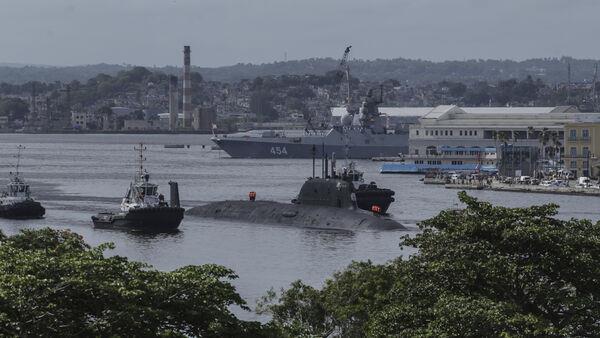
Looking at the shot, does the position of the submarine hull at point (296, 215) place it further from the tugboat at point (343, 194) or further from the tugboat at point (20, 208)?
the tugboat at point (20, 208)

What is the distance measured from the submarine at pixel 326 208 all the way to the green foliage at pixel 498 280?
130 ft

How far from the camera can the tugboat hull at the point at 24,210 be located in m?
71.3

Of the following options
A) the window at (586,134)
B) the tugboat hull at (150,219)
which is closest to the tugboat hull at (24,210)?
the tugboat hull at (150,219)

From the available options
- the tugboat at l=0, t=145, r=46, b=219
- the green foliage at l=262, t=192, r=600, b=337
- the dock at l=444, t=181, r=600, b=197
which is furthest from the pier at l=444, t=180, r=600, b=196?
the green foliage at l=262, t=192, r=600, b=337

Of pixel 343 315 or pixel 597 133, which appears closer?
pixel 343 315

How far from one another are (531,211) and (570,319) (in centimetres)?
258

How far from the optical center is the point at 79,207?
261ft

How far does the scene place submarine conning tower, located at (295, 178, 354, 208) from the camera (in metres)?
68.6

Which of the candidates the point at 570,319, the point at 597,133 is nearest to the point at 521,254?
the point at 570,319

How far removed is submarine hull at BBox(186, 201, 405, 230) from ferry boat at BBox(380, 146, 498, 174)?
58.5 m

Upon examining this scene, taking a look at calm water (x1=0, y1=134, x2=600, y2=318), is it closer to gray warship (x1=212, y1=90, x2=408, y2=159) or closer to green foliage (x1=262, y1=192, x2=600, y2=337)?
gray warship (x1=212, y1=90, x2=408, y2=159)

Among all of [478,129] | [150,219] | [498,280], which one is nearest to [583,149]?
[478,129]

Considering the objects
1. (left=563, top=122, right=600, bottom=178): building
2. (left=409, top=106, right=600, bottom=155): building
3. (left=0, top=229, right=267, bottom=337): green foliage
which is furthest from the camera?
(left=409, top=106, right=600, bottom=155): building

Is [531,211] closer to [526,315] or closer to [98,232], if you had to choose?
[526,315]
